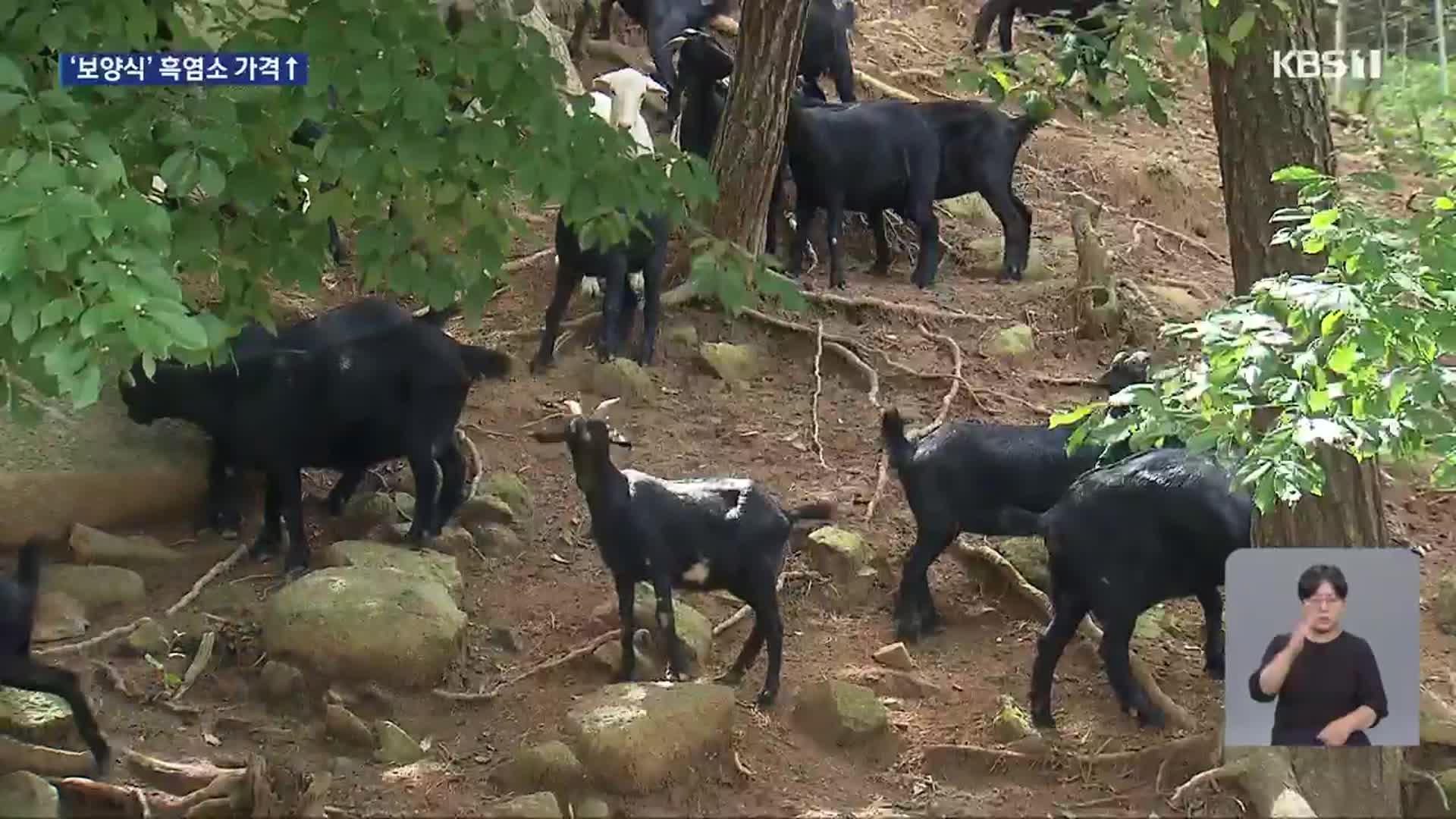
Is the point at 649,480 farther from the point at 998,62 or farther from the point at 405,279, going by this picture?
the point at 998,62

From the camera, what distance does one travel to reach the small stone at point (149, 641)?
5.61 metres

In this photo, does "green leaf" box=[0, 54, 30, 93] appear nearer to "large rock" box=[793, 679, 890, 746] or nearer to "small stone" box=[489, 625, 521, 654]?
"small stone" box=[489, 625, 521, 654]

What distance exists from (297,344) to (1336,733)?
437 centimetres

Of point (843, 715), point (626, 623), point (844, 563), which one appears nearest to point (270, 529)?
point (626, 623)

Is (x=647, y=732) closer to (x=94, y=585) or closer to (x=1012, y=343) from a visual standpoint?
(x=94, y=585)

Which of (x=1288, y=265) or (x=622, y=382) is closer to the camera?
(x=1288, y=265)

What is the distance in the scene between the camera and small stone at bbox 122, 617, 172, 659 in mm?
5605

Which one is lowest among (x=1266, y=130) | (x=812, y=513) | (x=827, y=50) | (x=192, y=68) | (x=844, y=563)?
(x=844, y=563)

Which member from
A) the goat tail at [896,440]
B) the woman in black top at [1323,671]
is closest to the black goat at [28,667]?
the goat tail at [896,440]

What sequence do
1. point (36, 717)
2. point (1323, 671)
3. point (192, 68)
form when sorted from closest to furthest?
1. point (1323, 671)
2. point (192, 68)
3. point (36, 717)

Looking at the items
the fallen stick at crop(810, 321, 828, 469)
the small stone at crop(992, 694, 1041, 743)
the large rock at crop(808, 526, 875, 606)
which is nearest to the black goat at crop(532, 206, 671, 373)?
the fallen stick at crop(810, 321, 828, 469)

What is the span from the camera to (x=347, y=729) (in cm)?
518

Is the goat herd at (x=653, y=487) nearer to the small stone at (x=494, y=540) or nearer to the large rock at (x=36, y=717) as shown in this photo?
the small stone at (x=494, y=540)

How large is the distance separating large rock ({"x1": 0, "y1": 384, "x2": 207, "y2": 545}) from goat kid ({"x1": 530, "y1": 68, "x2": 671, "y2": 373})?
1836 mm
